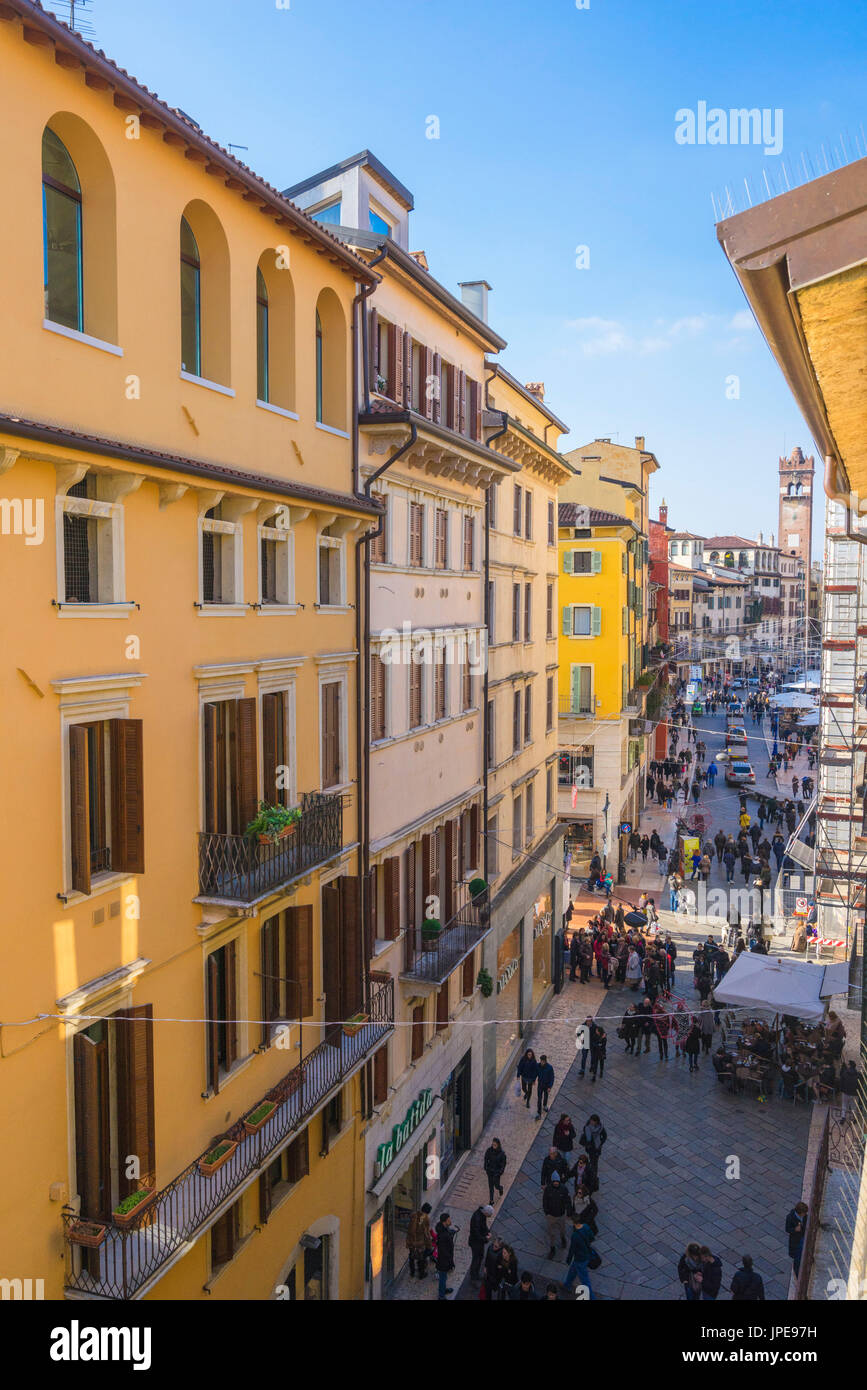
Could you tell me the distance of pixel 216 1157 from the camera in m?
10.7

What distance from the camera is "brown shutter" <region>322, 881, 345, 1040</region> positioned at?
14.1m

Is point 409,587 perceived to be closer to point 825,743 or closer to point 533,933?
point 533,933

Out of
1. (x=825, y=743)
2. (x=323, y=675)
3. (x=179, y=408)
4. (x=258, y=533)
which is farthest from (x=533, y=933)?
(x=179, y=408)

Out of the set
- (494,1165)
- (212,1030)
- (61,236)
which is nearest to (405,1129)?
(494,1165)

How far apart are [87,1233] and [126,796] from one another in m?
3.81

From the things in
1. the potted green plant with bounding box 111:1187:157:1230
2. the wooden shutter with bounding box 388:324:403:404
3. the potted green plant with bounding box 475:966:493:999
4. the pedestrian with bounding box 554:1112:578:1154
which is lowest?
the pedestrian with bounding box 554:1112:578:1154

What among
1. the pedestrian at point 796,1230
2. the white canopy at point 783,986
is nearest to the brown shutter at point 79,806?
the pedestrian at point 796,1230

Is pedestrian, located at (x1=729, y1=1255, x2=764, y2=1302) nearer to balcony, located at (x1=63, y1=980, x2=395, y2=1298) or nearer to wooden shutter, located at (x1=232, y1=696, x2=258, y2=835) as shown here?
balcony, located at (x1=63, y1=980, x2=395, y2=1298)

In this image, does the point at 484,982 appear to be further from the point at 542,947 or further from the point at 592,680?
the point at 592,680

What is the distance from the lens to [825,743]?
2886 cm

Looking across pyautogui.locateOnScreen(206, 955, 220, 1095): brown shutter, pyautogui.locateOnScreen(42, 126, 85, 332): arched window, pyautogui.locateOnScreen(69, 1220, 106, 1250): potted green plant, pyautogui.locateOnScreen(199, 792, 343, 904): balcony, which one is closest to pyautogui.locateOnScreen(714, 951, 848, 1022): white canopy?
pyautogui.locateOnScreen(199, 792, 343, 904): balcony

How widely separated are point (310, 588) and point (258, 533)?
1648mm

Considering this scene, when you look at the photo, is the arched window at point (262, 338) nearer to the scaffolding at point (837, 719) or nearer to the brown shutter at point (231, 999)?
the brown shutter at point (231, 999)

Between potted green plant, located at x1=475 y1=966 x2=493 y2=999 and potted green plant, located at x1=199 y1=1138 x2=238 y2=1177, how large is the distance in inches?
452
